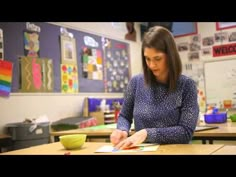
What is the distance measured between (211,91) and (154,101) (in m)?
4.03

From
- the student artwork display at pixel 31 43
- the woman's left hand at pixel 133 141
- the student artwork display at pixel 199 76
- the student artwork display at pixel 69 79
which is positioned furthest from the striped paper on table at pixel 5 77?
the student artwork display at pixel 199 76

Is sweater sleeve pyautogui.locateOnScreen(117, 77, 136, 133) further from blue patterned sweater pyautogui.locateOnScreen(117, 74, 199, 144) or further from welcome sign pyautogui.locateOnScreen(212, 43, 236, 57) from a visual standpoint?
welcome sign pyautogui.locateOnScreen(212, 43, 236, 57)

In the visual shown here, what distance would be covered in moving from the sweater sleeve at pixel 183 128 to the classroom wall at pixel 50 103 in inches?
93.4

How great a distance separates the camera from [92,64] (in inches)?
187

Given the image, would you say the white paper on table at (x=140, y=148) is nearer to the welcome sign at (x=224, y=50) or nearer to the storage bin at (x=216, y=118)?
the storage bin at (x=216, y=118)

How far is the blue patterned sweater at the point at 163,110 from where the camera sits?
1.54 metres

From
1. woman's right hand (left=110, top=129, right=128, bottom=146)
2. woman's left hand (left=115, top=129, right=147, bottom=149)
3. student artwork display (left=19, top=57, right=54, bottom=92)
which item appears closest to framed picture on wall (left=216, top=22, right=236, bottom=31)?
student artwork display (left=19, top=57, right=54, bottom=92)

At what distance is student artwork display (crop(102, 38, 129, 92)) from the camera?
508cm

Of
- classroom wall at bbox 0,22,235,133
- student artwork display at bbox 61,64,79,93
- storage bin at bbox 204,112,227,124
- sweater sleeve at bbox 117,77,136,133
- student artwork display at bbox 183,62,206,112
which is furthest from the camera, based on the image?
student artwork display at bbox 183,62,206,112

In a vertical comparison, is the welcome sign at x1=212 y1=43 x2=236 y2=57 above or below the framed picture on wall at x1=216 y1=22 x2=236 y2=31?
below

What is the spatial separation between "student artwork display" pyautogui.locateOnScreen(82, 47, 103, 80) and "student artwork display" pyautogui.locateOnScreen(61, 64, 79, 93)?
214 mm

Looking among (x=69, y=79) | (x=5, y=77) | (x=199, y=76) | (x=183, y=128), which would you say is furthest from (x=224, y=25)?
(x=183, y=128)
